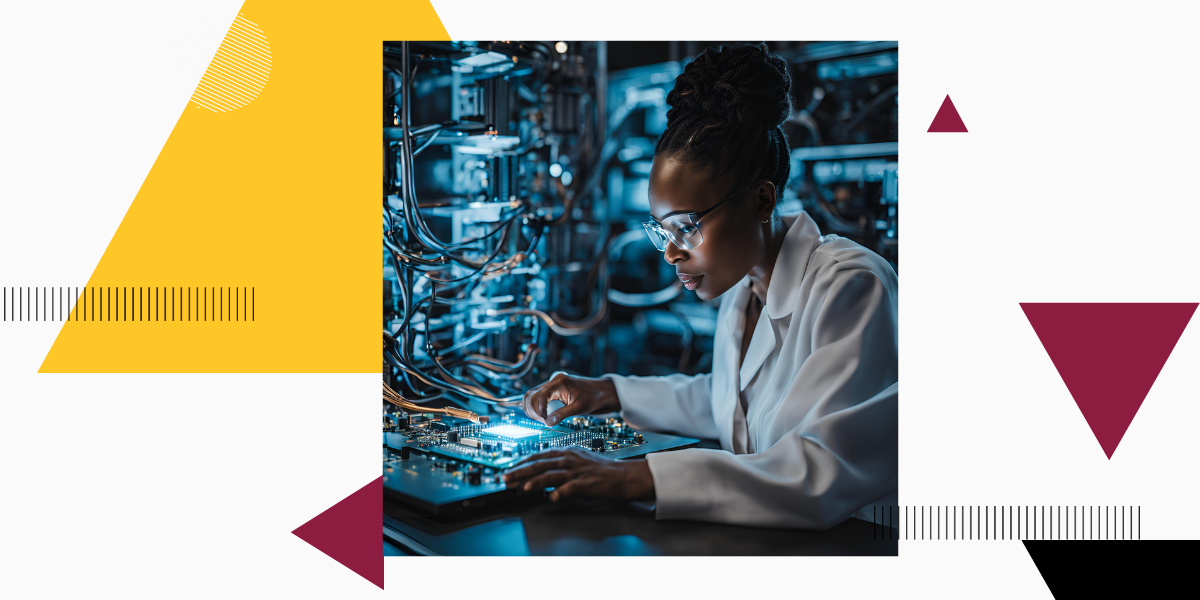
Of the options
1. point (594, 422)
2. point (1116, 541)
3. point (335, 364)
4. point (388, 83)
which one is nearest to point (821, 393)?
Result: point (594, 422)

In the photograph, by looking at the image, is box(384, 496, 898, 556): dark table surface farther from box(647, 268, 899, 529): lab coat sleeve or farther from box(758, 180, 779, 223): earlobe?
box(758, 180, 779, 223): earlobe

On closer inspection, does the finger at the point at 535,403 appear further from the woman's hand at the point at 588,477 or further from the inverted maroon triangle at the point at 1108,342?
the inverted maroon triangle at the point at 1108,342

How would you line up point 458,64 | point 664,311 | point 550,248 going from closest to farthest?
point 458,64, point 550,248, point 664,311

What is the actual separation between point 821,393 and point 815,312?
14cm

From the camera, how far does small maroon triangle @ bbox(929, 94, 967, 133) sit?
1.51 m

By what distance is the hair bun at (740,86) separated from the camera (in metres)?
1.50

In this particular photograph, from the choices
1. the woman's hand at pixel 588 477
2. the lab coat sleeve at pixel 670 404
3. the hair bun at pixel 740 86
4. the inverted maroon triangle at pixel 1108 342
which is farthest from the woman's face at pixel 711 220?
the inverted maroon triangle at pixel 1108 342

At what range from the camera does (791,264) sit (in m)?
1.58

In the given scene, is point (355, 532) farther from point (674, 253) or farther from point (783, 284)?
point (783, 284)

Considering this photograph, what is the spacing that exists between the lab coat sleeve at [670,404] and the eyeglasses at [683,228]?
0.36 metres

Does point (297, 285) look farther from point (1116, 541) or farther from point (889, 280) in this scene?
point (1116, 541)

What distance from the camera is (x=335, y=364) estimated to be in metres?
1.50

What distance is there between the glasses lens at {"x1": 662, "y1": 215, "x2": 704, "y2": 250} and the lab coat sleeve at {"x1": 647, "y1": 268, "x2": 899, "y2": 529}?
0.76 feet

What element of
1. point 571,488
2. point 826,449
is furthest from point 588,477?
point 826,449
